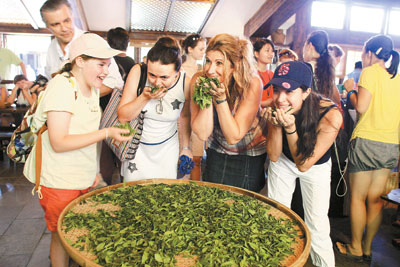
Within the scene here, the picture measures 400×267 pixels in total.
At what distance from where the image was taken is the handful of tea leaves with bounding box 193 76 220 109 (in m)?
1.71

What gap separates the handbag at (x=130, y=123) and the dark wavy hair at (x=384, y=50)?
2.09 meters

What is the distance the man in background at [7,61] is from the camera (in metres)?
6.08

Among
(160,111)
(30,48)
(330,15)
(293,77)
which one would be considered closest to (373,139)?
(293,77)

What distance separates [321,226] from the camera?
2.05 m

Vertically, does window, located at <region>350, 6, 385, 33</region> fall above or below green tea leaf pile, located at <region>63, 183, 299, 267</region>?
above

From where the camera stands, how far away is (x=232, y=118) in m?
1.86

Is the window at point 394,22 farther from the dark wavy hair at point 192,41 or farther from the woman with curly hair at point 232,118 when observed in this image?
the woman with curly hair at point 232,118

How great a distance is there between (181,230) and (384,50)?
2.49 metres

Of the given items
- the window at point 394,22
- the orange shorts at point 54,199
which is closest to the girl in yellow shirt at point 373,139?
the orange shorts at point 54,199

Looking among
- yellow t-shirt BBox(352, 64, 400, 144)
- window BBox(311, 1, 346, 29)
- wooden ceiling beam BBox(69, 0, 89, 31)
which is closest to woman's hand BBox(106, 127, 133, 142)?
yellow t-shirt BBox(352, 64, 400, 144)

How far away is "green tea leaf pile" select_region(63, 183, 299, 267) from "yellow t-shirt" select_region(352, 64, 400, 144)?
5.12ft

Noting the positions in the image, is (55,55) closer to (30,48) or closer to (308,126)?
(308,126)

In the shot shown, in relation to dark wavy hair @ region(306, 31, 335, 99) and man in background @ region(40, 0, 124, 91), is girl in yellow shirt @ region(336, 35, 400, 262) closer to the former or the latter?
dark wavy hair @ region(306, 31, 335, 99)

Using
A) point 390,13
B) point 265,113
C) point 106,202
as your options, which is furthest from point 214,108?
point 390,13
